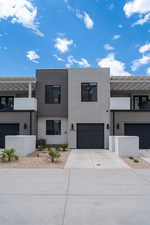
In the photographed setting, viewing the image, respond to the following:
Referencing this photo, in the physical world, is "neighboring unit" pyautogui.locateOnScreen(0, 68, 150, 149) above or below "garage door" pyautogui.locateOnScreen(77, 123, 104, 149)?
above

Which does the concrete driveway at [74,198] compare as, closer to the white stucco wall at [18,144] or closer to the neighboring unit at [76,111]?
the white stucco wall at [18,144]

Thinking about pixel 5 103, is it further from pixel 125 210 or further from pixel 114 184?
pixel 125 210

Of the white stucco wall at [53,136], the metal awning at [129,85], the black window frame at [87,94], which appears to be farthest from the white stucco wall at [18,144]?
the metal awning at [129,85]

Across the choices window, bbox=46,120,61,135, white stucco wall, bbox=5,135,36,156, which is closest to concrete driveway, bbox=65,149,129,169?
white stucco wall, bbox=5,135,36,156

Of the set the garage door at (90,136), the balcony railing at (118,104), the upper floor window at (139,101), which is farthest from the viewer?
the upper floor window at (139,101)

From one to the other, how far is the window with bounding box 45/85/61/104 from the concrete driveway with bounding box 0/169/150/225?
10.9 metres

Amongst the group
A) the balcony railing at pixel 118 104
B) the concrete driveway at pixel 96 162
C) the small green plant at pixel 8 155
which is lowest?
the concrete driveway at pixel 96 162

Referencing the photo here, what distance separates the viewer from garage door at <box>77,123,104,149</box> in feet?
59.6

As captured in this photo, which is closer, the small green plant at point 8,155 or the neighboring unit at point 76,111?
the small green plant at point 8,155

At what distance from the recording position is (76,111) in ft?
60.0

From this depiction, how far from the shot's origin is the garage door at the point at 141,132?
1822 centimetres

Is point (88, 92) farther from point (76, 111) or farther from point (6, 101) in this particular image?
point (6, 101)

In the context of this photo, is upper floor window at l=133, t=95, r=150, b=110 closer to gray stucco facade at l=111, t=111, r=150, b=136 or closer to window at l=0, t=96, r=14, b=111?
gray stucco facade at l=111, t=111, r=150, b=136

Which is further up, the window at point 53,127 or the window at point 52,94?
the window at point 52,94
